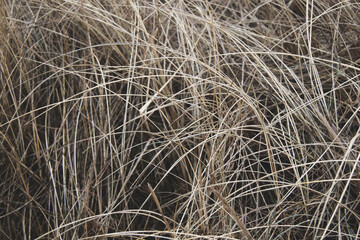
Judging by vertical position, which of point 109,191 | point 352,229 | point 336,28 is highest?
point 336,28

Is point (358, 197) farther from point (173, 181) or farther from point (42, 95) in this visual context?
point (42, 95)

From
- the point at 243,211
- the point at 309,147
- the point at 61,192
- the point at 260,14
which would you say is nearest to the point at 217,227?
the point at 243,211

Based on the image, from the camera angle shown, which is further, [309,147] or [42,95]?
[42,95]

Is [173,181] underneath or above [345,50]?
underneath

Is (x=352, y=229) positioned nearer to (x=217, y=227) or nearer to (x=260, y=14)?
(x=217, y=227)

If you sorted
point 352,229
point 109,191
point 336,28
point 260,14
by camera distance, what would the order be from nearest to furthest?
point 352,229
point 109,191
point 336,28
point 260,14

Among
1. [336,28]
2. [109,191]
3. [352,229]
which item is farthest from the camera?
[336,28]
